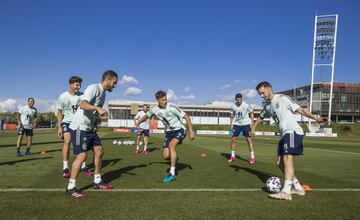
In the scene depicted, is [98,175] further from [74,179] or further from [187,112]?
[187,112]

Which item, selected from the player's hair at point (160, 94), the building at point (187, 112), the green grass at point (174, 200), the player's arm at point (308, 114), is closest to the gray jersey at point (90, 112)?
the green grass at point (174, 200)

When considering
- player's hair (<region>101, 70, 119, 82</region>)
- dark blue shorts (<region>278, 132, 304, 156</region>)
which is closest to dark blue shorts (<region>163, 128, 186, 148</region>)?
player's hair (<region>101, 70, 119, 82</region>)

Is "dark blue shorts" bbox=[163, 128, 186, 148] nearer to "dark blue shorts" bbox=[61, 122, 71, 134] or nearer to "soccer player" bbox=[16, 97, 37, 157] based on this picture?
"dark blue shorts" bbox=[61, 122, 71, 134]

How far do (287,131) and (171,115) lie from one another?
3.06 meters

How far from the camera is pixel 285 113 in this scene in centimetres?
635

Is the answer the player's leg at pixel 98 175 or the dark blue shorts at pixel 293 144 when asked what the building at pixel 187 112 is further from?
the dark blue shorts at pixel 293 144

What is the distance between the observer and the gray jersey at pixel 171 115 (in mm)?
8109

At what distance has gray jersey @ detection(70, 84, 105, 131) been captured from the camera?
19.4ft

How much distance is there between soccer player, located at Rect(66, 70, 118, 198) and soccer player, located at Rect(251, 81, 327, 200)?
322cm

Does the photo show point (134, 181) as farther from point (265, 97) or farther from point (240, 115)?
point (240, 115)

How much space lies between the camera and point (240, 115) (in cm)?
1191

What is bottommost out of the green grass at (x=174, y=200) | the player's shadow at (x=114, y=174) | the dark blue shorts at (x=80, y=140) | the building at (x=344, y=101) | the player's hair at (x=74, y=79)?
the player's shadow at (x=114, y=174)

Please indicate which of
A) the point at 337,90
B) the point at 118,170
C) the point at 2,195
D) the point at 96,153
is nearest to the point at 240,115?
the point at 118,170

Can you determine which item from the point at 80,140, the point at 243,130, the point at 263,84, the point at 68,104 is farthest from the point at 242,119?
the point at 80,140
